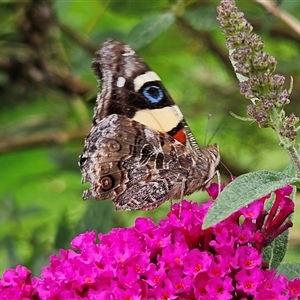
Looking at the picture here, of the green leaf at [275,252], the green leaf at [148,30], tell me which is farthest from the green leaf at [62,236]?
the green leaf at [275,252]

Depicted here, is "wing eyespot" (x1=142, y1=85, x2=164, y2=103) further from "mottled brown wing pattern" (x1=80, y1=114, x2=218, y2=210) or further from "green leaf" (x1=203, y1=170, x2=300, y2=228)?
"green leaf" (x1=203, y1=170, x2=300, y2=228)

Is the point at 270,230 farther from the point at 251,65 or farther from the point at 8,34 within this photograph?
the point at 8,34

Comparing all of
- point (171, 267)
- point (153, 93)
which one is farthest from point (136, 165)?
point (171, 267)

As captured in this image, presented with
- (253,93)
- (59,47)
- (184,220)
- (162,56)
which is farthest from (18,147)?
(253,93)

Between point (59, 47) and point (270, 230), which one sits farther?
point (59, 47)

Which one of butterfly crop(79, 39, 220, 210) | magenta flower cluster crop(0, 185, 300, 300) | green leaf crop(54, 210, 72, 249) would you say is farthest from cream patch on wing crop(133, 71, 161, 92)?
green leaf crop(54, 210, 72, 249)
